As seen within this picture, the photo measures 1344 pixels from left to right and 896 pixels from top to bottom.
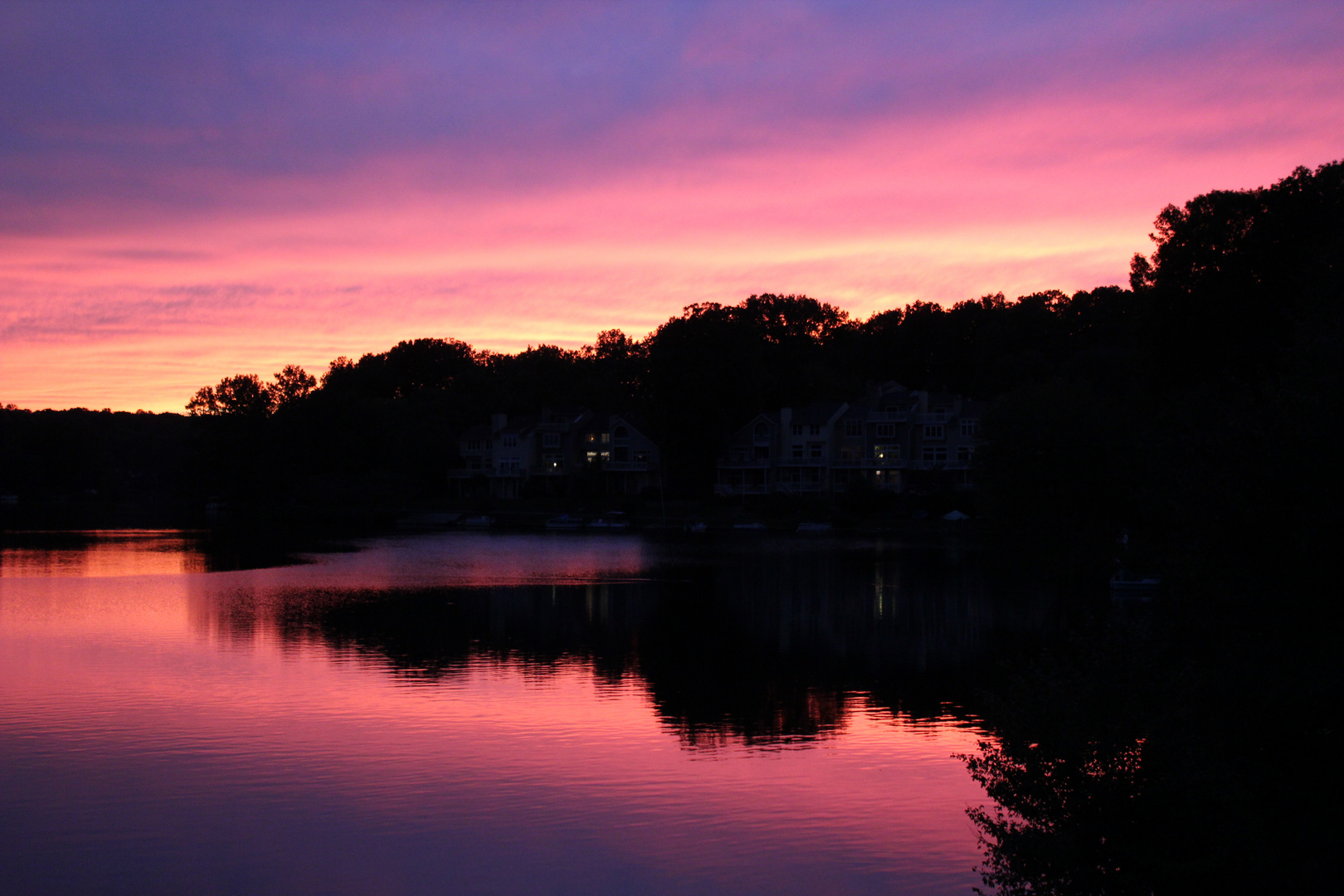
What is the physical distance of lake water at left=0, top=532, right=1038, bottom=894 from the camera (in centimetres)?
1498

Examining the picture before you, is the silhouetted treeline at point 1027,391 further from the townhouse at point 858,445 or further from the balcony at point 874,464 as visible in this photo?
the balcony at point 874,464

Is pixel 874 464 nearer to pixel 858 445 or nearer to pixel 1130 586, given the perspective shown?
pixel 858 445

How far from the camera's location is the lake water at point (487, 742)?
15.0 metres

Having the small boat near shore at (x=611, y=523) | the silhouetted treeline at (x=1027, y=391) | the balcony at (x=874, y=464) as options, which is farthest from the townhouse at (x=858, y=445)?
the small boat near shore at (x=611, y=523)

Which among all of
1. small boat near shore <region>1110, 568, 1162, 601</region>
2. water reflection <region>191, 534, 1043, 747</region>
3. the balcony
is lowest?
water reflection <region>191, 534, 1043, 747</region>

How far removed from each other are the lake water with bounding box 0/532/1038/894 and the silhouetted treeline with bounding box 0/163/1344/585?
20.3 ft

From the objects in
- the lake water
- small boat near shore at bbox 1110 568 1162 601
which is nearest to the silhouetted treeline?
small boat near shore at bbox 1110 568 1162 601

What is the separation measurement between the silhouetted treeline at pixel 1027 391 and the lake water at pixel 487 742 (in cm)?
619

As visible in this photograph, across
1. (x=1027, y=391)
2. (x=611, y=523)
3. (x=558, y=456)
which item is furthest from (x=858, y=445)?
(x=1027, y=391)

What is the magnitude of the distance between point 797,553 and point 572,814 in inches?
2122

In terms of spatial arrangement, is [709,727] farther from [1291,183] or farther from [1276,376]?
[1291,183]

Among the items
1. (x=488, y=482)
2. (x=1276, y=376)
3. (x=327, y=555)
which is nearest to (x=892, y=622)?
(x=1276, y=376)

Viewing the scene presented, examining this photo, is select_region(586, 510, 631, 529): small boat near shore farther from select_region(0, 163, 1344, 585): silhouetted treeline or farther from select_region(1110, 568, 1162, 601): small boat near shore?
select_region(1110, 568, 1162, 601): small boat near shore

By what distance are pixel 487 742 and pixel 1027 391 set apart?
45109 millimetres
